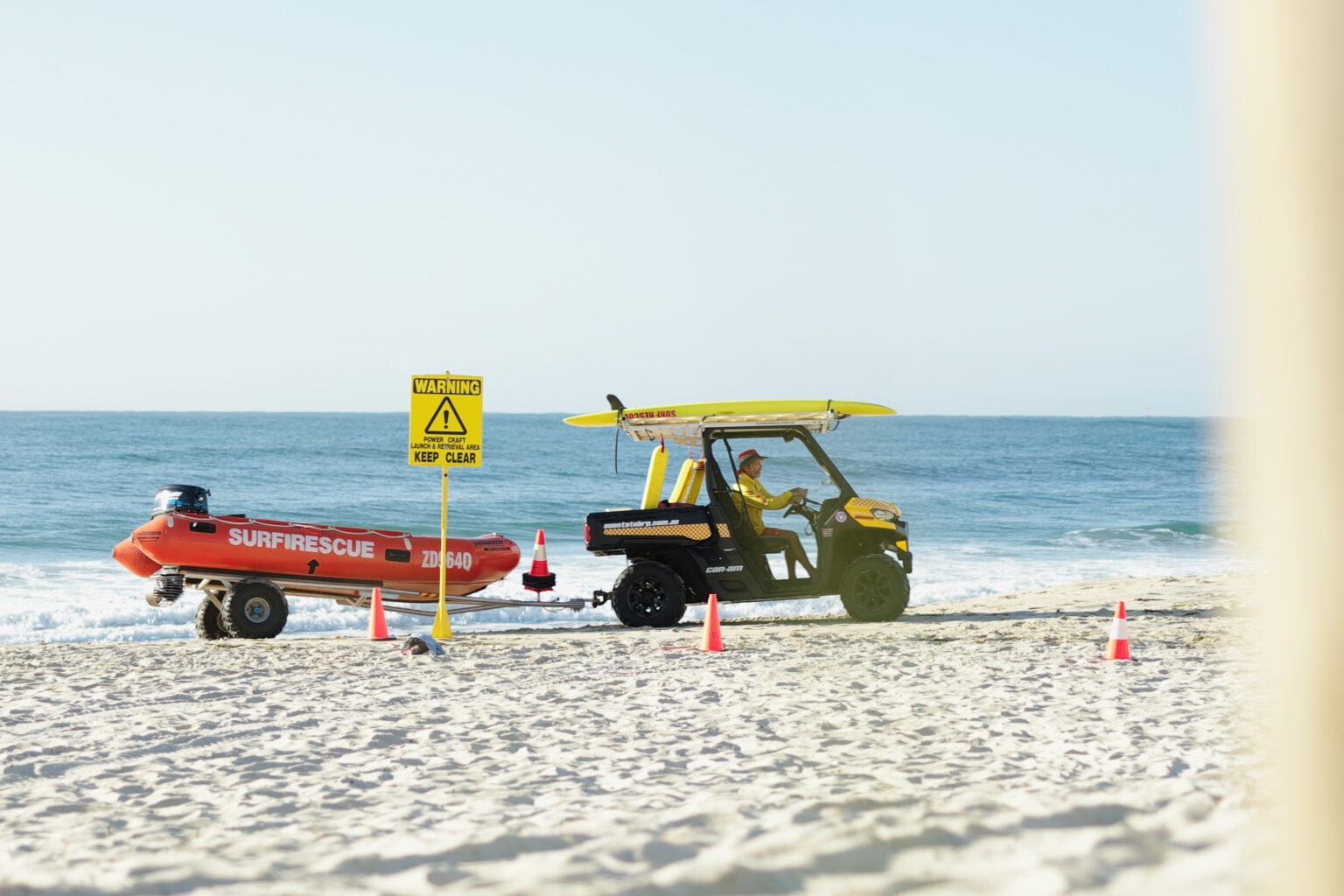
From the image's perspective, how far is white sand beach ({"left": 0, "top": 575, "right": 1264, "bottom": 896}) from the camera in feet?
11.1

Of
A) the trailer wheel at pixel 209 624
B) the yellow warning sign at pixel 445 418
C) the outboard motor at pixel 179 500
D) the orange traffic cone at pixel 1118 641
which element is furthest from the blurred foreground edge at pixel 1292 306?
the trailer wheel at pixel 209 624

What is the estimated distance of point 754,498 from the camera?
406 inches

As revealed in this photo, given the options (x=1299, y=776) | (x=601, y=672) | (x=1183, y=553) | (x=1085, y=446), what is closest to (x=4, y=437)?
(x=1085, y=446)

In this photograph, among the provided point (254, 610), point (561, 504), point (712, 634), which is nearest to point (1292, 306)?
point (712, 634)

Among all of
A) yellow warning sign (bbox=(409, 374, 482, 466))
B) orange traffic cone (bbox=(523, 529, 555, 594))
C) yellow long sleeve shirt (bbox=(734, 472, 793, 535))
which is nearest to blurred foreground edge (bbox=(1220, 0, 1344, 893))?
yellow warning sign (bbox=(409, 374, 482, 466))

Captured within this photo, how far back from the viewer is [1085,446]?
6788 cm

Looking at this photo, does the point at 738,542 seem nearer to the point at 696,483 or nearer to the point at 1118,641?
the point at 696,483

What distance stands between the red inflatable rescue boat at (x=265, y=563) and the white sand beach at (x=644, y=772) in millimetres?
1947

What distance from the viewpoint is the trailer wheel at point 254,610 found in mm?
10359

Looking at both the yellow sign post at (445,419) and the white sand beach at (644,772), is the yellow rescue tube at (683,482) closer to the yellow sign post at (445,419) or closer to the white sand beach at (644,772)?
the yellow sign post at (445,419)

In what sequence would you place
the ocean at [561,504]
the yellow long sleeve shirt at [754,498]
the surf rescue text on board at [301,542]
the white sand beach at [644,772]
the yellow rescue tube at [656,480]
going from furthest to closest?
the ocean at [561,504] < the yellow rescue tube at [656,480] < the surf rescue text on board at [301,542] < the yellow long sleeve shirt at [754,498] < the white sand beach at [644,772]

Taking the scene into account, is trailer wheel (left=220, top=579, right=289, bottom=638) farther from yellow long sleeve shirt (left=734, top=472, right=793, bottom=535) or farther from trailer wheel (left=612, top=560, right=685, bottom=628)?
yellow long sleeve shirt (left=734, top=472, right=793, bottom=535)

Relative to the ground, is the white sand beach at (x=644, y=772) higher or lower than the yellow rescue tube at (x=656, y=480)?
lower

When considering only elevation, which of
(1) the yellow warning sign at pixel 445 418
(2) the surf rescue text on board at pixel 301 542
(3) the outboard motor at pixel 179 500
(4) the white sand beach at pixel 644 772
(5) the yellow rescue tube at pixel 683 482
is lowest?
(4) the white sand beach at pixel 644 772
